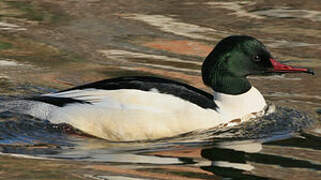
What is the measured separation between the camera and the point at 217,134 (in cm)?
852

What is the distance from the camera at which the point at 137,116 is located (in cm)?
841

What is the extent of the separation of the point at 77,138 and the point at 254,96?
194 centimetres

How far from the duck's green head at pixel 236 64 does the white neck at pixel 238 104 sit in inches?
2.2

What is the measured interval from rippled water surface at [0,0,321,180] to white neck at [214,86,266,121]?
0.14 m

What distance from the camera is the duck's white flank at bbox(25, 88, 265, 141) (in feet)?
27.6

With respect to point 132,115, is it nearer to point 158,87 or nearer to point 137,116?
point 137,116

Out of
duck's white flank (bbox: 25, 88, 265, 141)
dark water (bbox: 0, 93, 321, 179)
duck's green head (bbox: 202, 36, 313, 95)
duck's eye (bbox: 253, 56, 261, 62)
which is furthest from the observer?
duck's eye (bbox: 253, 56, 261, 62)

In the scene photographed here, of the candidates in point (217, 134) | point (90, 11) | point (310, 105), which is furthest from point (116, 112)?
point (90, 11)

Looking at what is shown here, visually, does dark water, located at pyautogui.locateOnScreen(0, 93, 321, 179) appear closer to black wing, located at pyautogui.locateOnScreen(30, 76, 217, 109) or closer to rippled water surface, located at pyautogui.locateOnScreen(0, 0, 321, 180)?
rippled water surface, located at pyautogui.locateOnScreen(0, 0, 321, 180)

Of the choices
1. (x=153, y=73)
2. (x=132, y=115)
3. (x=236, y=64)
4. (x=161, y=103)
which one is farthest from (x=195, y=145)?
(x=153, y=73)

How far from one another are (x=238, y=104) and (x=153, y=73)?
79.7 inches

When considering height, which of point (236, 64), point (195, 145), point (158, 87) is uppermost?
point (236, 64)

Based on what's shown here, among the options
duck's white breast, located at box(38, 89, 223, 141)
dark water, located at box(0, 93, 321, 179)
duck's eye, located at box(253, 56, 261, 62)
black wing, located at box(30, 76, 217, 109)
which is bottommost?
dark water, located at box(0, 93, 321, 179)

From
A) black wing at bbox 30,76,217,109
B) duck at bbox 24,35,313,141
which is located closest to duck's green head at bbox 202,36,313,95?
duck at bbox 24,35,313,141
